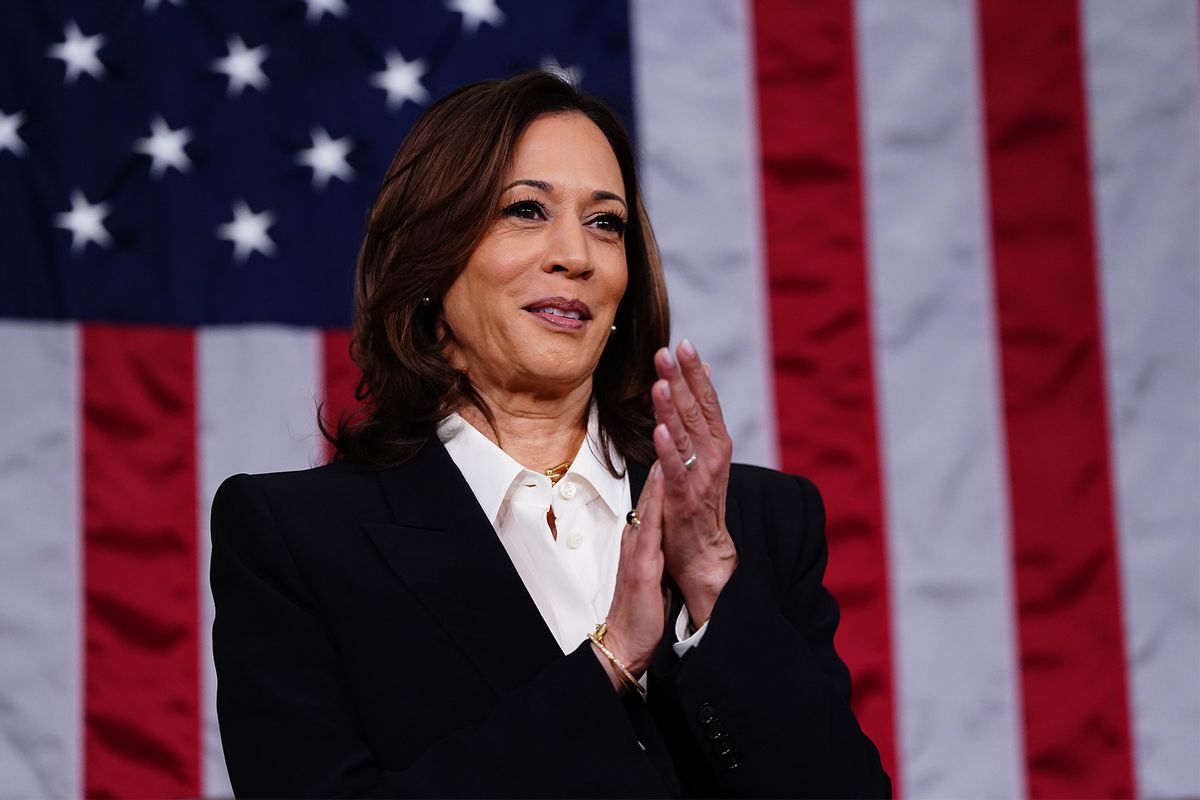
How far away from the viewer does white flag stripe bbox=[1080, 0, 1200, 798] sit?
288cm

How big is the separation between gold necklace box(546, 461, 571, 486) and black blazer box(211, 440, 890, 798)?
0.14m

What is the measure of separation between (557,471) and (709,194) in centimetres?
123

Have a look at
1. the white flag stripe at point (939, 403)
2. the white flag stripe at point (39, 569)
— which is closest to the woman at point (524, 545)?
A: the white flag stripe at point (39, 569)

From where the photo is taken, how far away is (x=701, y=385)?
1371mm

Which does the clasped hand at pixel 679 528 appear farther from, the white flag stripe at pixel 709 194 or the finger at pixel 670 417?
the white flag stripe at pixel 709 194

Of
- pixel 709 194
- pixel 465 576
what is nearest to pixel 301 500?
pixel 465 576

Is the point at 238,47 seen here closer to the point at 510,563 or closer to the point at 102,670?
the point at 102,670

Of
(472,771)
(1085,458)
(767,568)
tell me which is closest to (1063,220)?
(1085,458)

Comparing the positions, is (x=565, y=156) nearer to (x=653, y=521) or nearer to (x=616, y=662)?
(x=653, y=521)

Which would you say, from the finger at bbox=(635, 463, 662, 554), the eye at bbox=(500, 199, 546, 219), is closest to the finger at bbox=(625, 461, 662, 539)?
the finger at bbox=(635, 463, 662, 554)

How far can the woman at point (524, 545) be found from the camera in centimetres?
141

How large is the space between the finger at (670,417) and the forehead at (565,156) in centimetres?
49

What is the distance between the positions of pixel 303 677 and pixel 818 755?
0.58 metres

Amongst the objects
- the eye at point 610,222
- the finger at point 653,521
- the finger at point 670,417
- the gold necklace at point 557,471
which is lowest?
the finger at point 653,521
